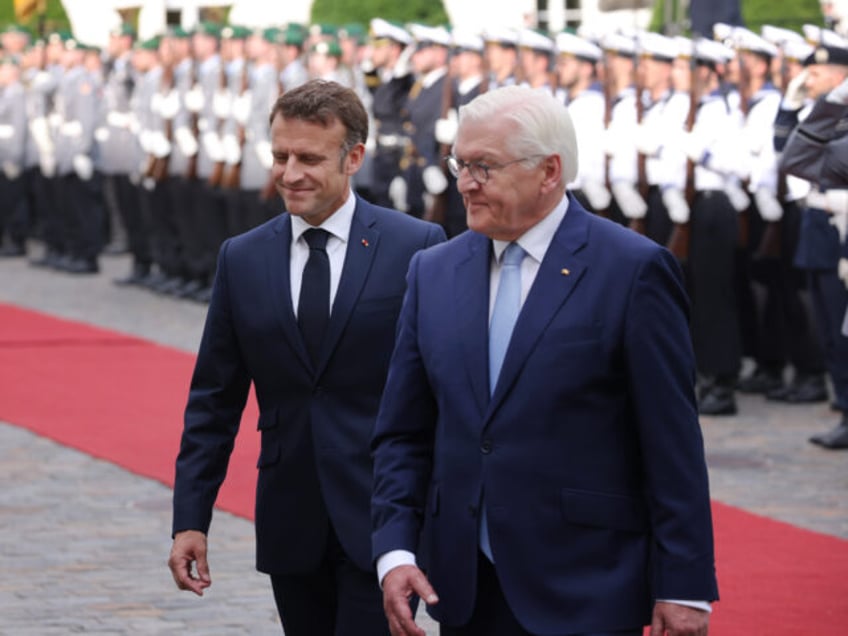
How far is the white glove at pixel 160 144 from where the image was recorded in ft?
57.4

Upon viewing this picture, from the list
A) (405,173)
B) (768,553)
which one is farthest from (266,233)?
(405,173)

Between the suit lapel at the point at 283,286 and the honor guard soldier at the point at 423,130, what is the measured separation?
955 centimetres

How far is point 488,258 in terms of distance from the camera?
3.54m

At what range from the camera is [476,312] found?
3500 millimetres

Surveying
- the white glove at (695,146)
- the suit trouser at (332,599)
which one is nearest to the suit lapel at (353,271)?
the suit trouser at (332,599)

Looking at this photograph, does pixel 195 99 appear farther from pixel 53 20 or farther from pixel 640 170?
pixel 53 20

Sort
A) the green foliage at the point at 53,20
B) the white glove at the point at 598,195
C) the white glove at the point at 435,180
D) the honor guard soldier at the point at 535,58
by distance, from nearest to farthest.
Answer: the white glove at the point at 598,195 < the honor guard soldier at the point at 535,58 < the white glove at the point at 435,180 < the green foliage at the point at 53,20

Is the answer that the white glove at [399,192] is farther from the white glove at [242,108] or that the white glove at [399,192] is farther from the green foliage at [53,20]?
the green foliage at [53,20]

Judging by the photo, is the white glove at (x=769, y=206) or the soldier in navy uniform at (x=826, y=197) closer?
the soldier in navy uniform at (x=826, y=197)

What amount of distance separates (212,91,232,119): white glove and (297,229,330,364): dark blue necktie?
12473 millimetres

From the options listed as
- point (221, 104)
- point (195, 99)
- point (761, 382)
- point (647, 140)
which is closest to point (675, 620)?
point (647, 140)

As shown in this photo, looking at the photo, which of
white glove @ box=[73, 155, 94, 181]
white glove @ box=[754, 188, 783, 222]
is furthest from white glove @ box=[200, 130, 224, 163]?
white glove @ box=[754, 188, 783, 222]

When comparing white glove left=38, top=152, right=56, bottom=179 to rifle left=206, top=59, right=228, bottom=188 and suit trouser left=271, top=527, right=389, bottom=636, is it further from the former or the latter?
suit trouser left=271, top=527, right=389, bottom=636

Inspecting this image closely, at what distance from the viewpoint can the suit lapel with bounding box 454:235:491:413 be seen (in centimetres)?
346
